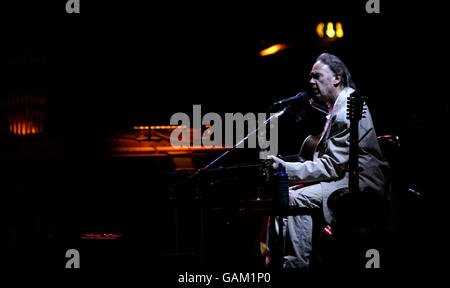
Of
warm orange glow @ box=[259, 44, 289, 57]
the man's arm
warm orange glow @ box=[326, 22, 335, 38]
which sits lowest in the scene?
the man's arm

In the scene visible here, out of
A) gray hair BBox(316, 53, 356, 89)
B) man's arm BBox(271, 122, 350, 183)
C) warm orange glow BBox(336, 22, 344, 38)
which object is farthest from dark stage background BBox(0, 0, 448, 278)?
man's arm BBox(271, 122, 350, 183)

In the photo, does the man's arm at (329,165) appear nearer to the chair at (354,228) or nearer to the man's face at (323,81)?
the chair at (354,228)

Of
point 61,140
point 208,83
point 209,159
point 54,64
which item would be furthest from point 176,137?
point 54,64

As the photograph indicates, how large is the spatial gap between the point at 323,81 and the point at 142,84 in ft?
10.1

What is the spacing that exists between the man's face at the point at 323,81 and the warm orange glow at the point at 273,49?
168 cm

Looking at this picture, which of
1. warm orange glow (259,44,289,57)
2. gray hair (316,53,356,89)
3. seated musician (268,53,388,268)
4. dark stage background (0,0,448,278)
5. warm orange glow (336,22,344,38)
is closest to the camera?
seated musician (268,53,388,268)

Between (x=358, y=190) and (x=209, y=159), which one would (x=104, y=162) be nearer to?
(x=209, y=159)

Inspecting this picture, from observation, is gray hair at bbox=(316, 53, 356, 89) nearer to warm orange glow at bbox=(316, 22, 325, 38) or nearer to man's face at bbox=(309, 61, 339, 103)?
man's face at bbox=(309, 61, 339, 103)

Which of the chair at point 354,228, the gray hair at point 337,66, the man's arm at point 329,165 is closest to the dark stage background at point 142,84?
the gray hair at point 337,66

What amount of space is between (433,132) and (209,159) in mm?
2589

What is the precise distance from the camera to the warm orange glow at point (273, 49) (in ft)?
15.1

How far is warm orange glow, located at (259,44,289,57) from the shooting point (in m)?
4.61

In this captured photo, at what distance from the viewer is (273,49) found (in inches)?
186

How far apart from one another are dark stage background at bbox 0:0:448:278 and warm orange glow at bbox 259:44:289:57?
0.06 metres
